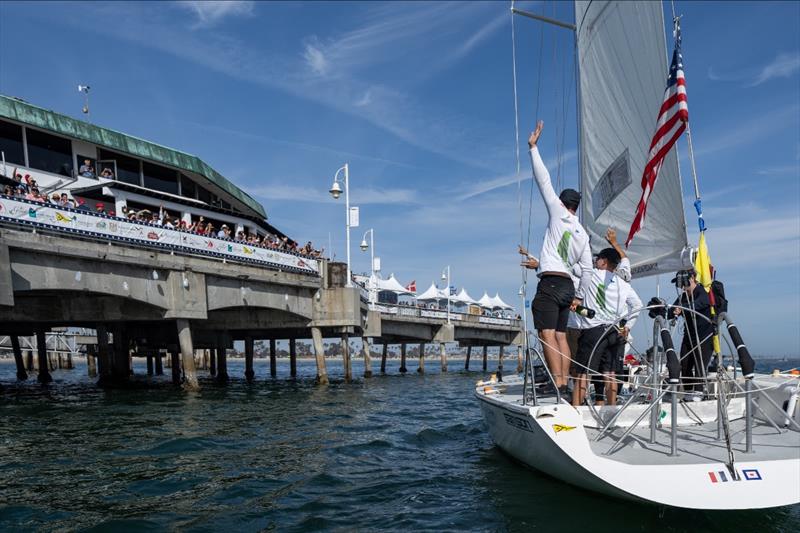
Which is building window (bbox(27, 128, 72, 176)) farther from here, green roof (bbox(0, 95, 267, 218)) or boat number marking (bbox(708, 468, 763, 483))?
boat number marking (bbox(708, 468, 763, 483))

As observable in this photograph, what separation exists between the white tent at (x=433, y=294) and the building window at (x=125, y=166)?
34.6 meters

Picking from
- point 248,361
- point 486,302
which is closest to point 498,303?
point 486,302

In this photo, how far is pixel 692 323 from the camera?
7043 mm

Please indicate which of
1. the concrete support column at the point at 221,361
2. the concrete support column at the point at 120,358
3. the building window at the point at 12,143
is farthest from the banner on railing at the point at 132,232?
the concrete support column at the point at 221,361

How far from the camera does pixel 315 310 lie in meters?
24.7

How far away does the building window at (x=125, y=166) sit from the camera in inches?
1040

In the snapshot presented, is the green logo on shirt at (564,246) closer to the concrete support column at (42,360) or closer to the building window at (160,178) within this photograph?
the building window at (160,178)

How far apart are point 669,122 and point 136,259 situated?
15550mm

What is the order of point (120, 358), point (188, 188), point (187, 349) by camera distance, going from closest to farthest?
point (187, 349) → point (120, 358) → point (188, 188)

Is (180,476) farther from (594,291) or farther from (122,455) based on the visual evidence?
(594,291)

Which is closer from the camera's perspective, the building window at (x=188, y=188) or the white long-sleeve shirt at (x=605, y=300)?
the white long-sleeve shirt at (x=605, y=300)

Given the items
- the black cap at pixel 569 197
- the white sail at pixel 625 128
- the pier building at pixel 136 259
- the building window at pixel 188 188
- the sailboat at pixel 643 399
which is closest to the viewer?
the sailboat at pixel 643 399

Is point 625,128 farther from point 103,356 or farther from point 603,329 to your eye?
point 103,356

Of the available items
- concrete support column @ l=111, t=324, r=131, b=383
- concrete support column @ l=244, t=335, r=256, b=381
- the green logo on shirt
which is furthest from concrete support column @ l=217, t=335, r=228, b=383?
the green logo on shirt
